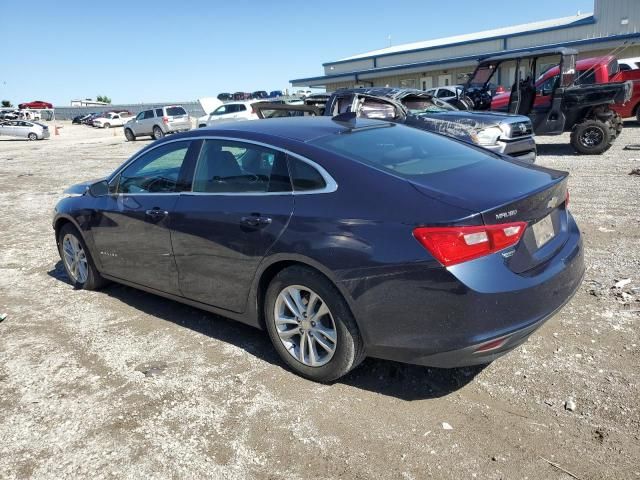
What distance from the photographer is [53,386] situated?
357cm

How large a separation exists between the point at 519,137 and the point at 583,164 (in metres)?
3.06

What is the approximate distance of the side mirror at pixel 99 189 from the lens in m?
4.80

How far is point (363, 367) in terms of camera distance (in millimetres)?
3568

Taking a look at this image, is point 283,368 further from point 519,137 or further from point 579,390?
point 519,137

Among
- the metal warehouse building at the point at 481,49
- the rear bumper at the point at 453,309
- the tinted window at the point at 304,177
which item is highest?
the metal warehouse building at the point at 481,49

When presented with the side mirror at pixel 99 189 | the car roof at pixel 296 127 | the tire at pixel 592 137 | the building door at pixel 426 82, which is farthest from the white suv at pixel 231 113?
the building door at pixel 426 82

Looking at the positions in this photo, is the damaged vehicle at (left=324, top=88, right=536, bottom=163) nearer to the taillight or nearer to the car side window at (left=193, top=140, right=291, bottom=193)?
the car side window at (left=193, top=140, right=291, bottom=193)

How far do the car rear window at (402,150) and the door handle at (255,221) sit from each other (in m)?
0.59

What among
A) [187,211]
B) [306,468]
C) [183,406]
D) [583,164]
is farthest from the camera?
[583,164]

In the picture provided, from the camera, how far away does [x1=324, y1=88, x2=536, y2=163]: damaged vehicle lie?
28.2 feet

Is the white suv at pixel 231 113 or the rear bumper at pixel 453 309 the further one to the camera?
the white suv at pixel 231 113

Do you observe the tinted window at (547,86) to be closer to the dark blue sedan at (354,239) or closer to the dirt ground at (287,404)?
the dirt ground at (287,404)

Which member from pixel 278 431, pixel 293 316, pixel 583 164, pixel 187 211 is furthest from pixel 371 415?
pixel 583 164

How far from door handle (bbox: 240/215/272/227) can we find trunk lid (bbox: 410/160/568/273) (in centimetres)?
97
